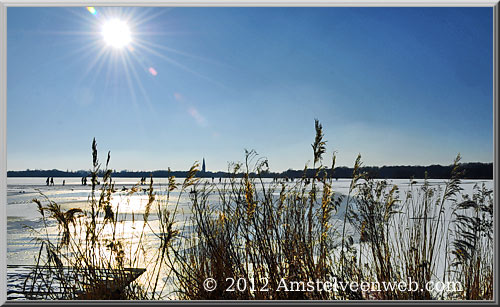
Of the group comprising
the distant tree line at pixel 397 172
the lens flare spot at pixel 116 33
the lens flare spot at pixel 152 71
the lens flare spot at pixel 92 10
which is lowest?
the distant tree line at pixel 397 172

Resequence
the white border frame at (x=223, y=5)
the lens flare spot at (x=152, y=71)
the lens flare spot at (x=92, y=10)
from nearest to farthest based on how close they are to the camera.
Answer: the white border frame at (x=223, y=5) → the lens flare spot at (x=92, y=10) → the lens flare spot at (x=152, y=71)

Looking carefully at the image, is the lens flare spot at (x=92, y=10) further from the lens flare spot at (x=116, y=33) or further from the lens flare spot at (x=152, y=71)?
the lens flare spot at (x=152, y=71)

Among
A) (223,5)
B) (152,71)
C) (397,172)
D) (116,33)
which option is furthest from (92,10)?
(397,172)

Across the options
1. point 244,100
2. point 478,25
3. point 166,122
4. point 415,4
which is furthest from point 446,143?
point 166,122

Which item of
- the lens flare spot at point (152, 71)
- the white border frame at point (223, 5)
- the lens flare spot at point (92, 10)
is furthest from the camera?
the lens flare spot at point (152, 71)

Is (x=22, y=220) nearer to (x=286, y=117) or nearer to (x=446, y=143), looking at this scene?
(x=286, y=117)

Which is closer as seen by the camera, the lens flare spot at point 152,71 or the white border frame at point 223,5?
the white border frame at point 223,5

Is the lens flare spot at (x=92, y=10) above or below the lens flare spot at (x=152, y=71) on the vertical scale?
above

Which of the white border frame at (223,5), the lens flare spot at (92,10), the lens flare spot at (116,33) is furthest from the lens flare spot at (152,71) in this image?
the white border frame at (223,5)

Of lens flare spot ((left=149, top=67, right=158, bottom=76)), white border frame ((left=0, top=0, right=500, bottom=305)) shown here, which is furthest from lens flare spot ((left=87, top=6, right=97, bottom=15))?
lens flare spot ((left=149, top=67, right=158, bottom=76))

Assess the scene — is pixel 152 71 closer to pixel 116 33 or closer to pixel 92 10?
pixel 116 33

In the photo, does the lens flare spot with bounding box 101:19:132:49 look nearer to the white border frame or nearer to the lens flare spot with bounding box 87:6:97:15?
the lens flare spot with bounding box 87:6:97:15
